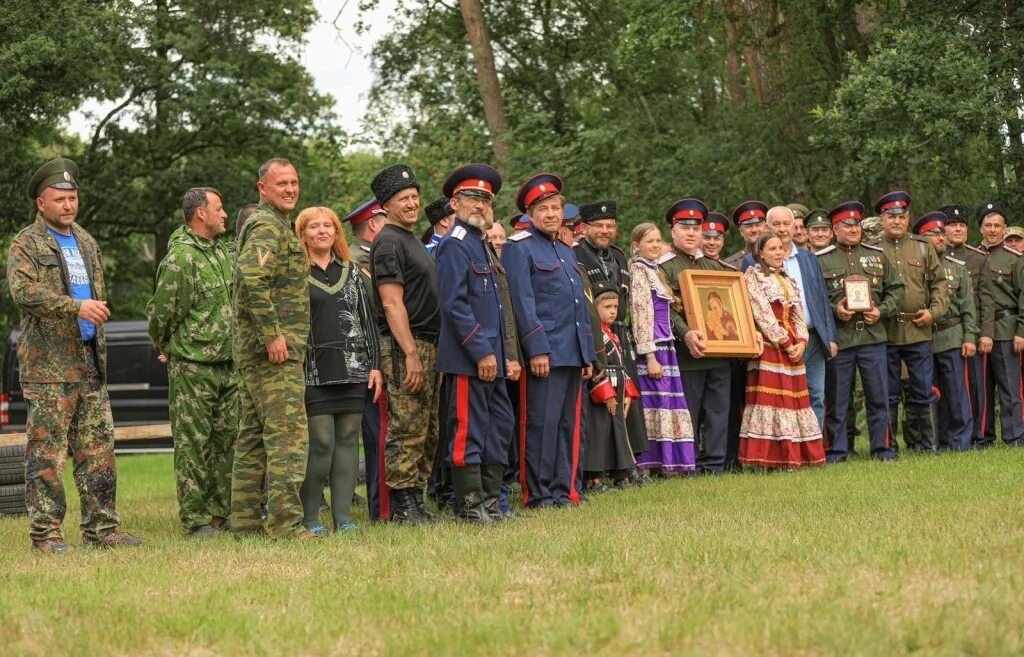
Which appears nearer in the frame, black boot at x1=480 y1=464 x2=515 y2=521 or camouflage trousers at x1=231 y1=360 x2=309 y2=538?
camouflage trousers at x1=231 y1=360 x2=309 y2=538

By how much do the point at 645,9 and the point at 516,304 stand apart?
41.6 ft

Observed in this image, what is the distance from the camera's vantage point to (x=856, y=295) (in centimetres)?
1260

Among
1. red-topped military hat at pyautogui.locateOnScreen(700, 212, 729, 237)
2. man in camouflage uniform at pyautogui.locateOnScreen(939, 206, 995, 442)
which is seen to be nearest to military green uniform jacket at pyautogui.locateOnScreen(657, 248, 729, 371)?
red-topped military hat at pyautogui.locateOnScreen(700, 212, 729, 237)

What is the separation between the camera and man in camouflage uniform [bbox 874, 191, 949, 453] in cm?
1303

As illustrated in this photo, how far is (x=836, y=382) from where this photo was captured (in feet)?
42.3

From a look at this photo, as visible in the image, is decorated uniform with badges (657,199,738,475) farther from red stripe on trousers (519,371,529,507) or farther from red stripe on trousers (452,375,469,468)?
red stripe on trousers (452,375,469,468)

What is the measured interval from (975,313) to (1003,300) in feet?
1.38

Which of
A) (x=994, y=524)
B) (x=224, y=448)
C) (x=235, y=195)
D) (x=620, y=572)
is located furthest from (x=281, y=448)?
(x=235, y=195)

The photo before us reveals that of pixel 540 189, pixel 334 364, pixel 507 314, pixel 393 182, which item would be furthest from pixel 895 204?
pixel 334 364

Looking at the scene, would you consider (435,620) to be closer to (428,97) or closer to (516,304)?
(516,304)

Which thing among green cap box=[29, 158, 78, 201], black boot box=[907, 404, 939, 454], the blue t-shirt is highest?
green cap box=[29, 158, 78, 201]

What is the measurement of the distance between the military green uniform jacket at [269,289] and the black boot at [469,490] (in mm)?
1362

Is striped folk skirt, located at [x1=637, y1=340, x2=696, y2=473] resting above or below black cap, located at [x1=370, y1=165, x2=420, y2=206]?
below

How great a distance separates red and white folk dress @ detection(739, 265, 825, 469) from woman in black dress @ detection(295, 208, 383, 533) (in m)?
4.42
